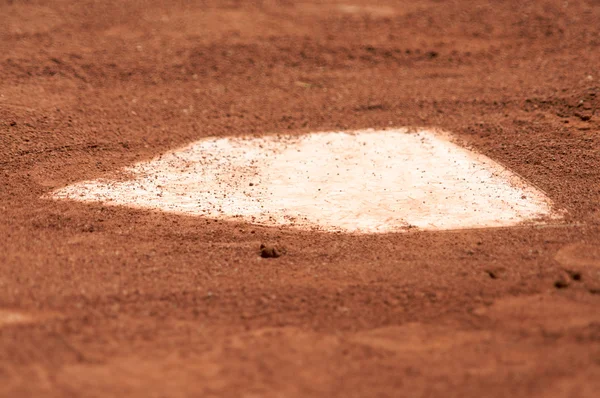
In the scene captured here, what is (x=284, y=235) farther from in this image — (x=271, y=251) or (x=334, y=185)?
(x=334, y=185)

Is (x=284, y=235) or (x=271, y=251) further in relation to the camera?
(x=284, y=235)

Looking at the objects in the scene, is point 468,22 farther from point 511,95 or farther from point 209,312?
point 209,312

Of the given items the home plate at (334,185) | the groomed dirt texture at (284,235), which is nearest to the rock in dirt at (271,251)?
the groomed dirt texture at (284,235)

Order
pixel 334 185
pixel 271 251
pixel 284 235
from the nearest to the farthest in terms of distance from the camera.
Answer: pixel 271 251, pixel 284 235, pixel 334 185

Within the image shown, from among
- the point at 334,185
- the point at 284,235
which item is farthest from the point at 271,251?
the point at 334,185

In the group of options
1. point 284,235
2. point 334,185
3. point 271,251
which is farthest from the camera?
point 334,185

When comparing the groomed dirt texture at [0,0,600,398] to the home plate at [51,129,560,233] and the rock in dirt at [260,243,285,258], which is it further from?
the home plate at [51,129,560,233]

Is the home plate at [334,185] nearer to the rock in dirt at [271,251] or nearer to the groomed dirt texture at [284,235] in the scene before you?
the groomed dirt texture at [284,235]
